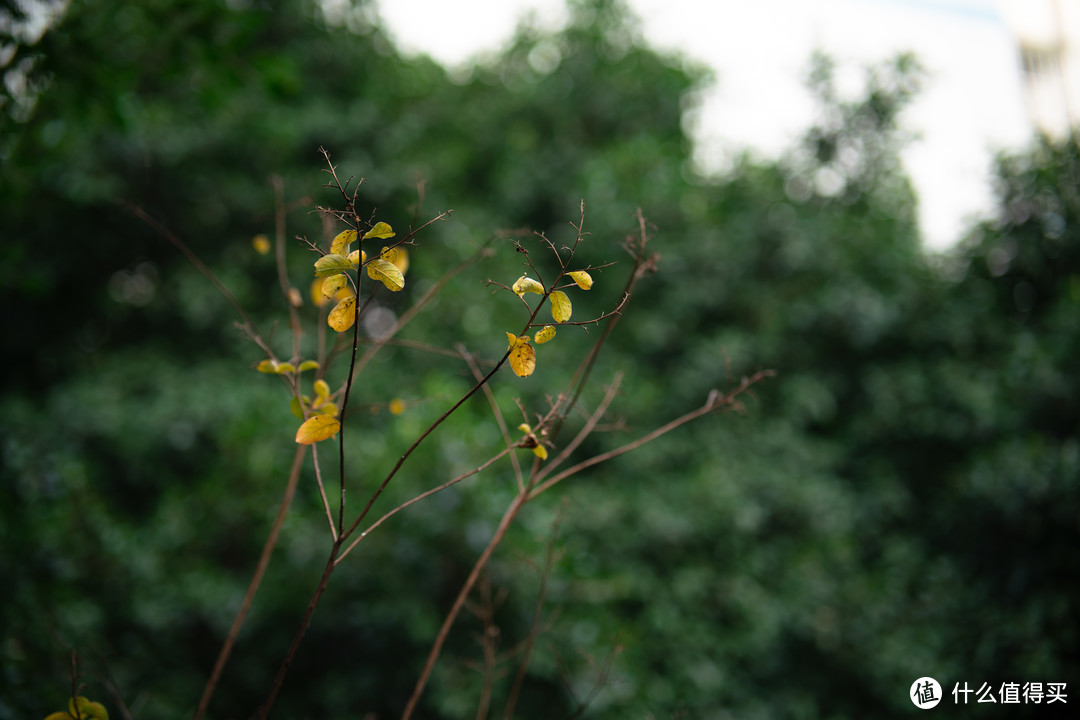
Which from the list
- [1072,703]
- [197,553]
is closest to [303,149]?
[197,553]

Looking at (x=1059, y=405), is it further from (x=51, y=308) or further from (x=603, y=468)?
(x=51, y=308)

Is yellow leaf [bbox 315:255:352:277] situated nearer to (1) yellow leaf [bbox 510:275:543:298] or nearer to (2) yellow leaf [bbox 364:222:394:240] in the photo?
(2) yellow leaf [bbox 364:222:394:240]

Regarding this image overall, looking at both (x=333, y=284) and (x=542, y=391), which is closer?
(x=333, y=284)

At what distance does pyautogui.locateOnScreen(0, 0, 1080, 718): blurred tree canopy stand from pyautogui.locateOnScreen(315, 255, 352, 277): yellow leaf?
1.30 m

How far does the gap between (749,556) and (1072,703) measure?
4.78ft

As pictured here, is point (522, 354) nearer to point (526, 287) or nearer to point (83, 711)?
point (526, 287)

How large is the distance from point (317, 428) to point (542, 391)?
282 centimetres

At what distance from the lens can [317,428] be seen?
0.53m

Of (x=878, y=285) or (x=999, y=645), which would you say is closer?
(x=999, y=645)

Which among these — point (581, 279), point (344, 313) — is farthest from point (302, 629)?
point (581, 279)

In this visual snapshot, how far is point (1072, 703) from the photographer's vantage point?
255cm

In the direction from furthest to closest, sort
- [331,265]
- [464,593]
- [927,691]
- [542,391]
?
1. [542,391]
2. [927,691]
3. [464,593]
4. [331,265]

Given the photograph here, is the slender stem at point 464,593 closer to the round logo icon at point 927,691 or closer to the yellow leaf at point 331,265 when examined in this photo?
the yellow leaf at point 331,265

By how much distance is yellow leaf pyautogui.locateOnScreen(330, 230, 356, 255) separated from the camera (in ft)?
1.69
